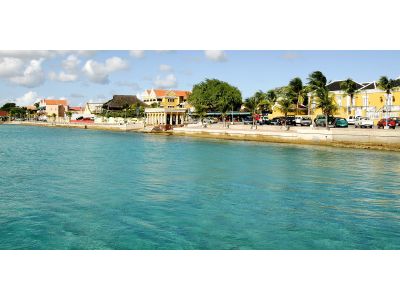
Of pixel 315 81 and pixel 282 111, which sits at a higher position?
pixel 315 81

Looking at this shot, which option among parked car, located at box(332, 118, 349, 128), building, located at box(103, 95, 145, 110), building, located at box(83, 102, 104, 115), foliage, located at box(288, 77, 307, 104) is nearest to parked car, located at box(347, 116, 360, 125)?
parked car, located at box(332, 118, 349, 128)

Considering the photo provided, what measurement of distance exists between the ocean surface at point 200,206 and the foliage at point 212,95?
69726mm

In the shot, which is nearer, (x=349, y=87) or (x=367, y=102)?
(x=367, y=102)

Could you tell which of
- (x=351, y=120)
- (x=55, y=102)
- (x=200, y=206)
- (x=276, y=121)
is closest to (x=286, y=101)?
(x=276, y=121)

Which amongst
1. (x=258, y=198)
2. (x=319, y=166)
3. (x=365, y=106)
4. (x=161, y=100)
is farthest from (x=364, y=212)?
(x=161, y=100)

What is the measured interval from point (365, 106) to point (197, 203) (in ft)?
162

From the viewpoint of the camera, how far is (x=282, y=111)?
68.5 metres

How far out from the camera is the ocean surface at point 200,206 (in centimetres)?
1350

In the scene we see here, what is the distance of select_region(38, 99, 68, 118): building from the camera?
7323 inches

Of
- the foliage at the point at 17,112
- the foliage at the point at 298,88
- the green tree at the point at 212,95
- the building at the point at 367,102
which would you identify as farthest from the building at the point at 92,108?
the building at the point at 367,102

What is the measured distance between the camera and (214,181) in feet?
81.9

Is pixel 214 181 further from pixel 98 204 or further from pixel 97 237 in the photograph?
pixel 97 237

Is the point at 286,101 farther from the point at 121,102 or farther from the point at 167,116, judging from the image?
the point at 121,102

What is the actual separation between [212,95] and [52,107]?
107 m
